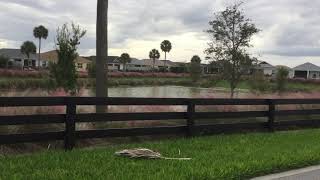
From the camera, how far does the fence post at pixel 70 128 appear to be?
1075 centimetres

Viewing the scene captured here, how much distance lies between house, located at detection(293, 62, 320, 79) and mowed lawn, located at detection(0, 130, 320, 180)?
124m

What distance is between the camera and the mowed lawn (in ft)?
27.3

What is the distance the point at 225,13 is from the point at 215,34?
1075 mm

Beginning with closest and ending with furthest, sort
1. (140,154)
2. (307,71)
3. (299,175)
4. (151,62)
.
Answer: (299,175), (140,154), (307,71), (151,62)

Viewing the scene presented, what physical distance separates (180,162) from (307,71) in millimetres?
129815

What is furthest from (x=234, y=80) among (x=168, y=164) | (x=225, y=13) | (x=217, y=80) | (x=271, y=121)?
(x=168, y=164)

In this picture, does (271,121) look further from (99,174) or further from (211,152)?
(99,174)

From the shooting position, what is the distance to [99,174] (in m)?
8.22

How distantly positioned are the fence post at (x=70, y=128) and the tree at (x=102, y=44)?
14.6 ft

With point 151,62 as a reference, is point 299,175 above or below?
below

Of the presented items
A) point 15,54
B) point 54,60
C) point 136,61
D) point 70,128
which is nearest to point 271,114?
point 70,128

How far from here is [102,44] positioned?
50.1ft

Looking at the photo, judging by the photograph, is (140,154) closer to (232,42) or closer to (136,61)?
(232,42)

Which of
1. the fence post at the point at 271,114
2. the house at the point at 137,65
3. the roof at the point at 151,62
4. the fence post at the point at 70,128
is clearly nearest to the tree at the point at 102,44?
the fence post at the point at 70,128
